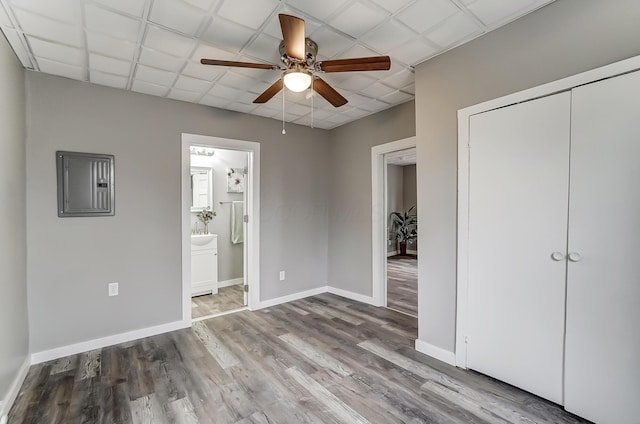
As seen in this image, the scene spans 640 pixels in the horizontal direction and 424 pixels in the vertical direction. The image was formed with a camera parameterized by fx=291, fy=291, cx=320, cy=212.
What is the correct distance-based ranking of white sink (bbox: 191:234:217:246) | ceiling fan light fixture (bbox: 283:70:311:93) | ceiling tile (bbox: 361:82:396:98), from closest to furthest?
1. ceiling fan light fixture (bbox: 283:70:311:93)
2. ceiling tile (bbox: 361:82:396:98)
3. white sink (bbox: 191:234:217:246)

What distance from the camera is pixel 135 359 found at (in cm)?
252

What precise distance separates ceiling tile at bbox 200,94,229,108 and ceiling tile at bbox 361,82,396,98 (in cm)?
153

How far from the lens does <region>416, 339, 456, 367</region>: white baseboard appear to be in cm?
236

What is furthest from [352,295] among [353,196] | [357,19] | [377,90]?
[357,19]

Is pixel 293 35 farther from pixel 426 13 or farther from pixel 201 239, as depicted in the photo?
pixel 201 239

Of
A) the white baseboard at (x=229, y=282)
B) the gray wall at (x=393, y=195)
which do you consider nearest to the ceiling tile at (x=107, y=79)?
the white baseboard at (x=229, y=282)

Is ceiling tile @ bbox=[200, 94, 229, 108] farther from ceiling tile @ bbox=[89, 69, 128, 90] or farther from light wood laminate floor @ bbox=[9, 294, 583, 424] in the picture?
light wood laminate floor @ bbox=[9, 294, 583, 424]

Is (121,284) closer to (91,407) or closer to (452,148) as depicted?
(91,407)

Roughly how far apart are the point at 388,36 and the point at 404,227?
6.57 m

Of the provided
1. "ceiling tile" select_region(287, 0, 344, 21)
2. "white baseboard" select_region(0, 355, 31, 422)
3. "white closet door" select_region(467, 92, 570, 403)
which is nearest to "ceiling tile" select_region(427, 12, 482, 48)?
"white closet door" select_region(467, 92, 570, 403)

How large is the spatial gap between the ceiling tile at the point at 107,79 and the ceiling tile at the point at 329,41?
1.82 meters

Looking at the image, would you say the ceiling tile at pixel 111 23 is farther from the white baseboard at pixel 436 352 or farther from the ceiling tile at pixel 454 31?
the white baseboard at pixel 436 352

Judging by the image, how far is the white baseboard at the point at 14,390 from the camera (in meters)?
1.76

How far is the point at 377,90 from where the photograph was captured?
9.90ft
